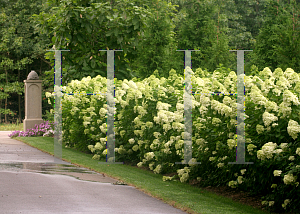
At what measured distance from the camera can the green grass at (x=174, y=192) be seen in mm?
5977

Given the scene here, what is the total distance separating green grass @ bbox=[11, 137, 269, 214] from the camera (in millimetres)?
5977

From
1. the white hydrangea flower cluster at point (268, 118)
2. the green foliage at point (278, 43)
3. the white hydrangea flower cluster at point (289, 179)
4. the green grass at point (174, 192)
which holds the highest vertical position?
the green foliage at point (278, 43)

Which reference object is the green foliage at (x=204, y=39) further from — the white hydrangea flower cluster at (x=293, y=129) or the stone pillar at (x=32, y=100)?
the white hydrangea flower cluster at (x=293, y=129)

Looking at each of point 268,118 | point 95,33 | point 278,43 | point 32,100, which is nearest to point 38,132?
point 32,100

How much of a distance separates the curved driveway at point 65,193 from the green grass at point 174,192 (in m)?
0.17

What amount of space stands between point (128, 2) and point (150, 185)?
828 centimetres

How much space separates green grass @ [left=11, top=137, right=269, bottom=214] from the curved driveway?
168mm

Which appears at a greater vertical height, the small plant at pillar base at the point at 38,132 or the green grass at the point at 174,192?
the small plant at pillar base at the point at 38,132

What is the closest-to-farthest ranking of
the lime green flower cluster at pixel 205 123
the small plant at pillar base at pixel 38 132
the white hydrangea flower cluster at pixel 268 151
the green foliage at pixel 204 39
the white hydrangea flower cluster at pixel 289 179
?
the white hydrangea flower cluster at pixel 289 179 < the white hydrangea flower cluster at pixel 268 151 < the lime green flower cluster at pixel 205 123 < the green foliage at pixel 204 39 < the small plant at pillar base at pixel 38 132

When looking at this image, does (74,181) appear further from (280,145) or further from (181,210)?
(280,145)

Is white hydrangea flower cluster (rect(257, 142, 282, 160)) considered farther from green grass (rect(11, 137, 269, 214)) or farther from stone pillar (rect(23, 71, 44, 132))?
stone pillar (rect(23, 71, 44, 132))

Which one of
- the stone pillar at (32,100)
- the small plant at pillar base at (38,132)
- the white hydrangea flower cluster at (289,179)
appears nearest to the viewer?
the white hydrangea flower cluster at (289,179)

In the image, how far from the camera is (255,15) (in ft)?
101

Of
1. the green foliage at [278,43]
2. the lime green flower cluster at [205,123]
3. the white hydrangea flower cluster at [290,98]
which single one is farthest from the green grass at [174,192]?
the green foliage at [278,43]
